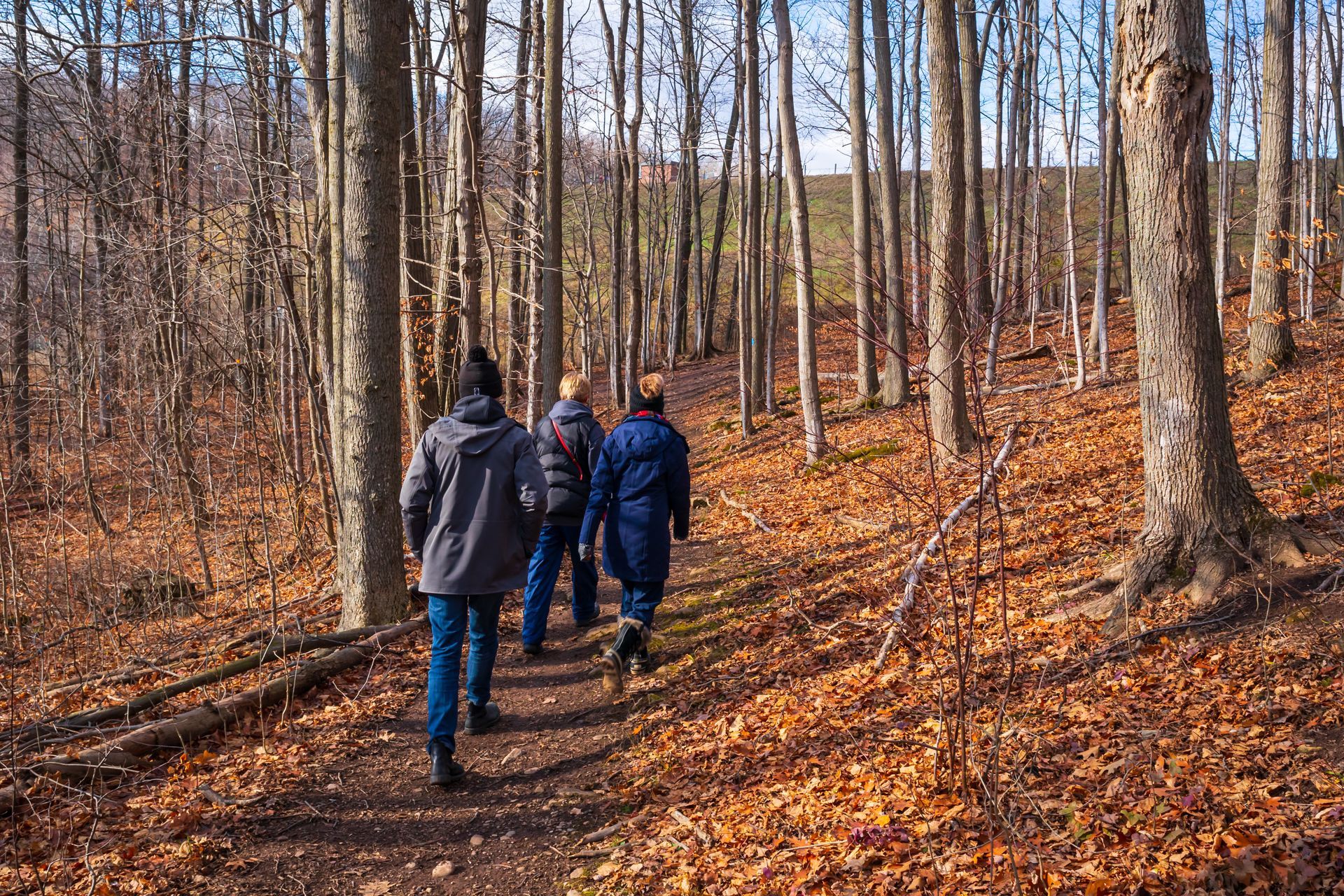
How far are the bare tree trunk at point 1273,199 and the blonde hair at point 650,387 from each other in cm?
942

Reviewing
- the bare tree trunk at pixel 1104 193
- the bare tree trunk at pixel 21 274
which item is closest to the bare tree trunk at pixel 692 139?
the bare tree trunk at pixel 1104 193

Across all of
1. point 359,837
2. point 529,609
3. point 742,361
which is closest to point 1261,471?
point 529,609

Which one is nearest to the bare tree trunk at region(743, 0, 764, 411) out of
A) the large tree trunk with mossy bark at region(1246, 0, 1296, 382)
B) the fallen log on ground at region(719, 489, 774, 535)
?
the fallen log on ground at region(719, 489, 774, 535)

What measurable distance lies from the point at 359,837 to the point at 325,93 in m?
8.98

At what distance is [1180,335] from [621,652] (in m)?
4.17

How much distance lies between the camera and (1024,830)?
341cm

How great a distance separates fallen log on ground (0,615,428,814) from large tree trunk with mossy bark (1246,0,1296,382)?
11.5 metres

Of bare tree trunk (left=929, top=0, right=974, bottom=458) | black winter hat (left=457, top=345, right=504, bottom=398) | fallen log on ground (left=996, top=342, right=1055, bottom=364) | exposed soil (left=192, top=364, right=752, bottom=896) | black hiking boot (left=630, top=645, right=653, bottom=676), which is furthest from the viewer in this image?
fallen log on ground (left=996, top=342, right=1055, bottom=364)

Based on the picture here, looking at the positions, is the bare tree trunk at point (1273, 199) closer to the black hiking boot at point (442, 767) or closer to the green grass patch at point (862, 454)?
the green grass patch at point (862, 454)

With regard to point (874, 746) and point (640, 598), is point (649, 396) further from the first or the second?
point (874, 746)

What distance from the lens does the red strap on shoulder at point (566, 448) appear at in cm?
666

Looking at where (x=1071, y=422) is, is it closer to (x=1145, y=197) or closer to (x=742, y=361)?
(x=742, y=361)

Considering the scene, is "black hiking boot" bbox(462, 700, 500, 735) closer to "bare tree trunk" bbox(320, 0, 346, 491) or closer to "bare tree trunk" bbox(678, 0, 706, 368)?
"bare tree trunk" bbox(320, 0, 346, 491)

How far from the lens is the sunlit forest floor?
332 centimetres
